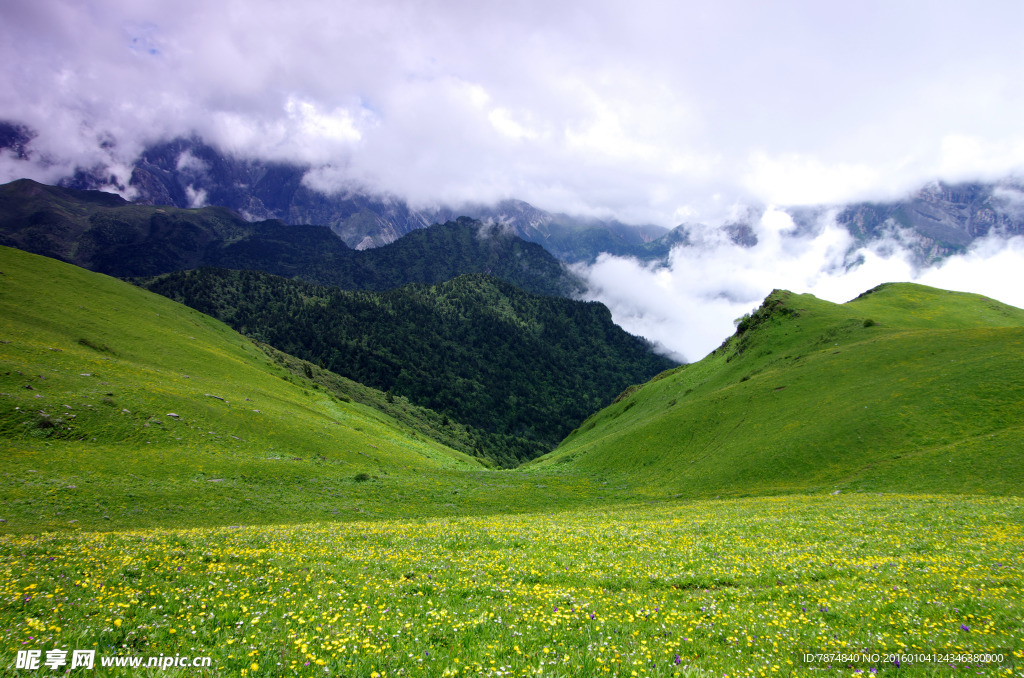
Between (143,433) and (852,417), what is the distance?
7462cm

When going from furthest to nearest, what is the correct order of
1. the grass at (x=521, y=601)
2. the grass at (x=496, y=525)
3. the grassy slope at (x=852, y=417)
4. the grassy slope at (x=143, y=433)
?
the grassy slope at (x=852, y=417) < the grassy slope at (x=143, y=433) < the grass at (x=496, y=525) < the grass at (x=521, y=601)

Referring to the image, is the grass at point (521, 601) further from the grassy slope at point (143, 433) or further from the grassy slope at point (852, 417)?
the grassy slope at point (852, 417)

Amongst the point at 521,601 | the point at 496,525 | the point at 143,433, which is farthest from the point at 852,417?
the point at 143,433

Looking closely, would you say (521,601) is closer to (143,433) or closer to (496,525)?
(496,525)

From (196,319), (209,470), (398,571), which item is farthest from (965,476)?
(196,319)

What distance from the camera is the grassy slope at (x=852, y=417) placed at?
3947 cm

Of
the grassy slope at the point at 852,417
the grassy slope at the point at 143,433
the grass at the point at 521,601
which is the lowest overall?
the grassy slope at the point at 143,433

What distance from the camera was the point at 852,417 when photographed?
1960 inches

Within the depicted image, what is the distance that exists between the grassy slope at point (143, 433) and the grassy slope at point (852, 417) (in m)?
37.0

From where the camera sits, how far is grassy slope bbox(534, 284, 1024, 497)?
39.5m

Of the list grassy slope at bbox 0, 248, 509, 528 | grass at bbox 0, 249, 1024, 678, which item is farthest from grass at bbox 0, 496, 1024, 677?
grassy slope at bbox 0, 248, 509, 528

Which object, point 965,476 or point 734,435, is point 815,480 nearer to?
point 965,476

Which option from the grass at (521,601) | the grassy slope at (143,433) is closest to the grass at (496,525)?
the grass at (521,601)

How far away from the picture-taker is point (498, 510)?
4366 cm
